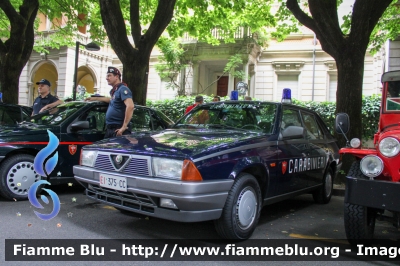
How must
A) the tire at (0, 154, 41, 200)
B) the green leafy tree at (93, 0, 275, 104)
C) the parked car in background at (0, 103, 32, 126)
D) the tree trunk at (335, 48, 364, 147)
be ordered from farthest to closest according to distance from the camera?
the green leafy tree at (93, 0, 275, 104) < the tree trunk at (335, 48, 364, 147) < the parked car in background at (0, 103, 32, 126) < the tire at (0, 154, 41, 200)

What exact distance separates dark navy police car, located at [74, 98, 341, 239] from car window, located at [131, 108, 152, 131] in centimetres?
147

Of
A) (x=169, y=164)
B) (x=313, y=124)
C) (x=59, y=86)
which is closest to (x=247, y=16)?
(x=313, y=124)

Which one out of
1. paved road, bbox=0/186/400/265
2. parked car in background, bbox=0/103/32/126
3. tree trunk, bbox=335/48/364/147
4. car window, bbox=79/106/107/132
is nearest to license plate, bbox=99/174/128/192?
paved road, bbox=0/186/400/265

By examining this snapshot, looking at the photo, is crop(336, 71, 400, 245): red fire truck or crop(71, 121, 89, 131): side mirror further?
crop(71, 121, 89, 131): side mirror

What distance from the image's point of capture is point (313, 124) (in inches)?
221

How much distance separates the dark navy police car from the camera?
3.18 m

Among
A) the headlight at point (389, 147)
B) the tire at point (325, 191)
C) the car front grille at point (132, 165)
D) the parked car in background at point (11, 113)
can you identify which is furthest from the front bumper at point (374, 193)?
the parked car in background at point (11, 113)

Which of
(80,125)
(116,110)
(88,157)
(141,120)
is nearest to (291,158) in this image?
(88,157)

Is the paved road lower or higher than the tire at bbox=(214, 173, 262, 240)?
lower

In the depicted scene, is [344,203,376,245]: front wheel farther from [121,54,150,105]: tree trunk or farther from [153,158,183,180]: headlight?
[121,54,150,105]: tree trunk

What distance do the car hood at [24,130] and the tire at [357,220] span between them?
14.1 feet

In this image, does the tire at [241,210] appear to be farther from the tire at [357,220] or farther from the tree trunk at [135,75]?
the tree trunk at [135,75]

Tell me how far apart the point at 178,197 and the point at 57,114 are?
11.9 feet

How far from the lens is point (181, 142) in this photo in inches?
144
